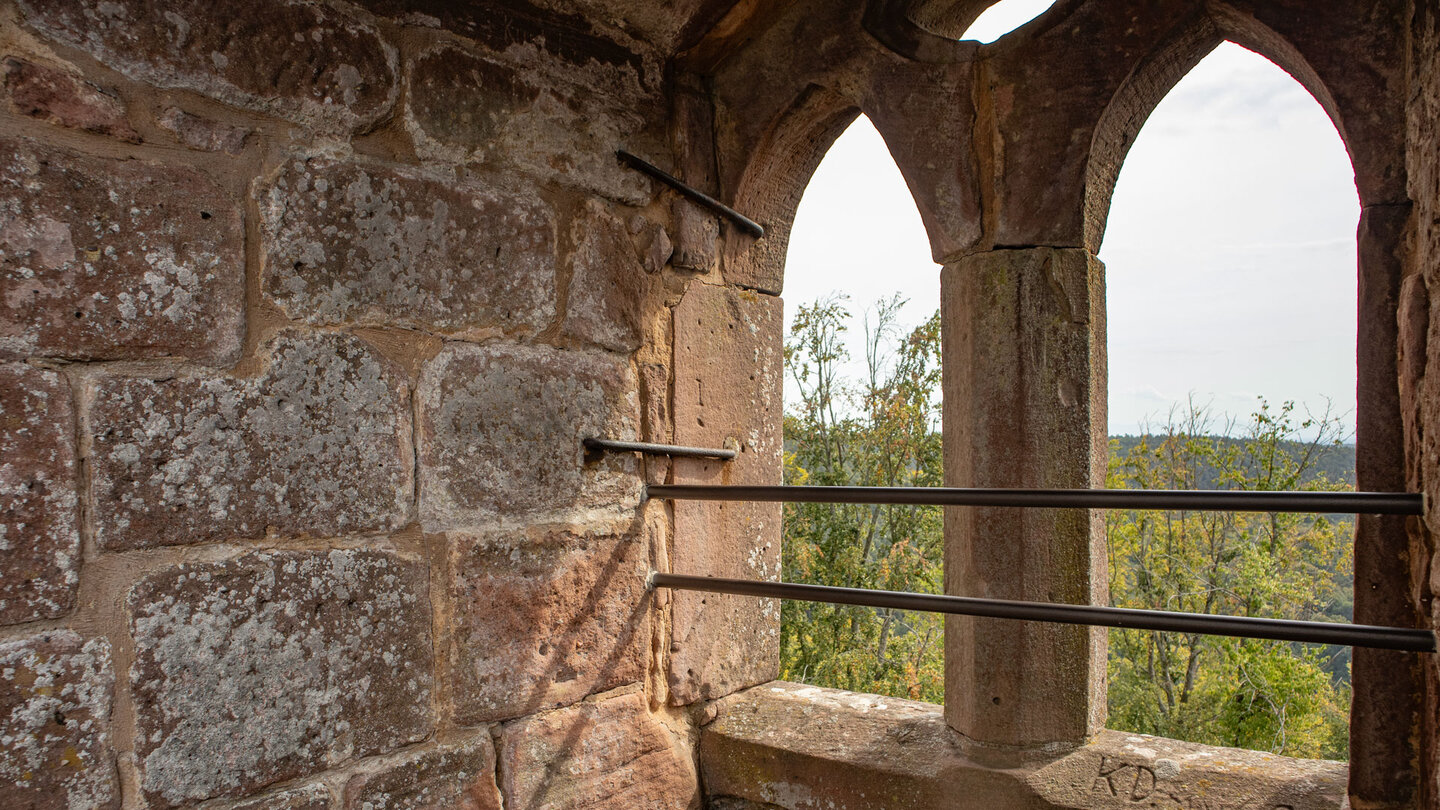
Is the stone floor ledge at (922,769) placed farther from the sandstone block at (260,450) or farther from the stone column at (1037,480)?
the sandstone block at (260,450)

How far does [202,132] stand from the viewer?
1202mm

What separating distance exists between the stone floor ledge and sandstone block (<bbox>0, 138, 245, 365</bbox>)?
1291mm

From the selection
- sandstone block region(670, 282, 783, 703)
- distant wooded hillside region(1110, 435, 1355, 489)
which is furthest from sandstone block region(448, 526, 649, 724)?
distant wooded hillside region(1110, 435, 1355, 489)

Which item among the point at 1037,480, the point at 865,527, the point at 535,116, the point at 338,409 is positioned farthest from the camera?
the point at 865,527

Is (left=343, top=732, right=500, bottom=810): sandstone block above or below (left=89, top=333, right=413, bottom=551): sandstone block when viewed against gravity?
below

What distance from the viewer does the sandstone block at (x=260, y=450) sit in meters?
1.11

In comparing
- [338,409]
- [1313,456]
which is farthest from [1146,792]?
[1313,456]

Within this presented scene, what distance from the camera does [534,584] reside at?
157 centimetres

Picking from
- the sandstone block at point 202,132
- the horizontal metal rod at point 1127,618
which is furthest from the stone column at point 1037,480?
the sandstone block at point 202,132

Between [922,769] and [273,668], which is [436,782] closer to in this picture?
[273,668]

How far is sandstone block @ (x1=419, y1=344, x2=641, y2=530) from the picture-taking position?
4.74 feet

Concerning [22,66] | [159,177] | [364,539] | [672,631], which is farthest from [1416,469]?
[22,66]

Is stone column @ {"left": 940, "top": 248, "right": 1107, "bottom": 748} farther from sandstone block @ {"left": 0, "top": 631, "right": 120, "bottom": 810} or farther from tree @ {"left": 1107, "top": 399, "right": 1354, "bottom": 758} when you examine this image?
tree @ {"left": 1107, "top": 399, "right": 1354, "bottom": 758}

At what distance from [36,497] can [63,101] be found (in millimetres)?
510
